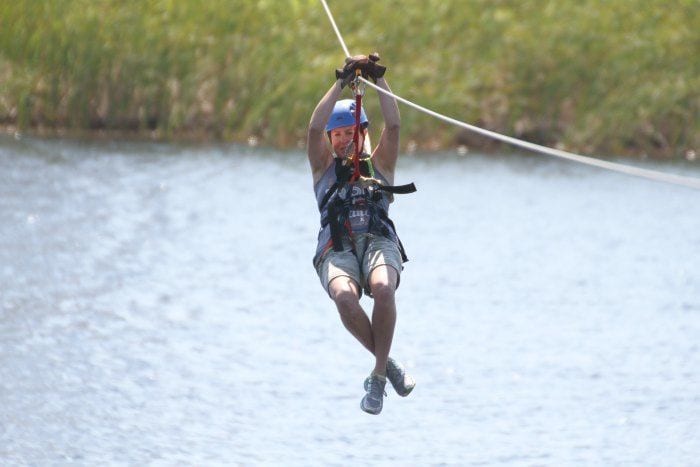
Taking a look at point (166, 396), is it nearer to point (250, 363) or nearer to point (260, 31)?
point (250, 363)

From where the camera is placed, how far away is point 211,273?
82.2ft

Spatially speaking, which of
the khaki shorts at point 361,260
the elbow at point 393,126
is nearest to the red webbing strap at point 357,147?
the elbow at point 393,126

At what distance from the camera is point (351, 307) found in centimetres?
941

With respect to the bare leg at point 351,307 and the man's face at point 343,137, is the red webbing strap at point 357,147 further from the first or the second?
the bare leg at point 351,307

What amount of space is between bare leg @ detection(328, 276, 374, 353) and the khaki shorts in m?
0.07

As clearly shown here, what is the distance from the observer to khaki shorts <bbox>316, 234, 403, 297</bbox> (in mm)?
9596

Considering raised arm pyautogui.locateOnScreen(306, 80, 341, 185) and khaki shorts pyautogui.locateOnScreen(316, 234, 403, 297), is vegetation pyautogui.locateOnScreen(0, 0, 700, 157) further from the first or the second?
khaki shorts pyautogui.locateOnScreen(316, 234, 403, 297)

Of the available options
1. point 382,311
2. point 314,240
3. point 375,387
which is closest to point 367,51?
point 314,240

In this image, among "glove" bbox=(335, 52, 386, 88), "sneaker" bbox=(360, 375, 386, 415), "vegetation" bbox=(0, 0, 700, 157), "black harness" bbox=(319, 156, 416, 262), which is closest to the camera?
"sneaker" bbox=(360, 375, 386, 415)

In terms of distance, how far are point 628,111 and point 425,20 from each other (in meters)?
4.32

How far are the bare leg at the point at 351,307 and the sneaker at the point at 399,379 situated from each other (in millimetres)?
183

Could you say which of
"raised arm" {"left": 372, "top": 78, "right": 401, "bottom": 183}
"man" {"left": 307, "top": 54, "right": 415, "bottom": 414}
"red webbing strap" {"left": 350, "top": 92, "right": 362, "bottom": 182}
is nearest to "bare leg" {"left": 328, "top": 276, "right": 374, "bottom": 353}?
"man" {"left": 307, "top": 54, "right": 415, "bottom": 414}

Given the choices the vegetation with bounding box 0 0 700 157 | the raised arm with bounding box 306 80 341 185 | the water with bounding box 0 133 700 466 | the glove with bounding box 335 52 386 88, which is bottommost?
the water with bounding box 0 133 700 466

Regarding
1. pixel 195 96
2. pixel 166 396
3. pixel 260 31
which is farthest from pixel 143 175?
pixel 166 396
